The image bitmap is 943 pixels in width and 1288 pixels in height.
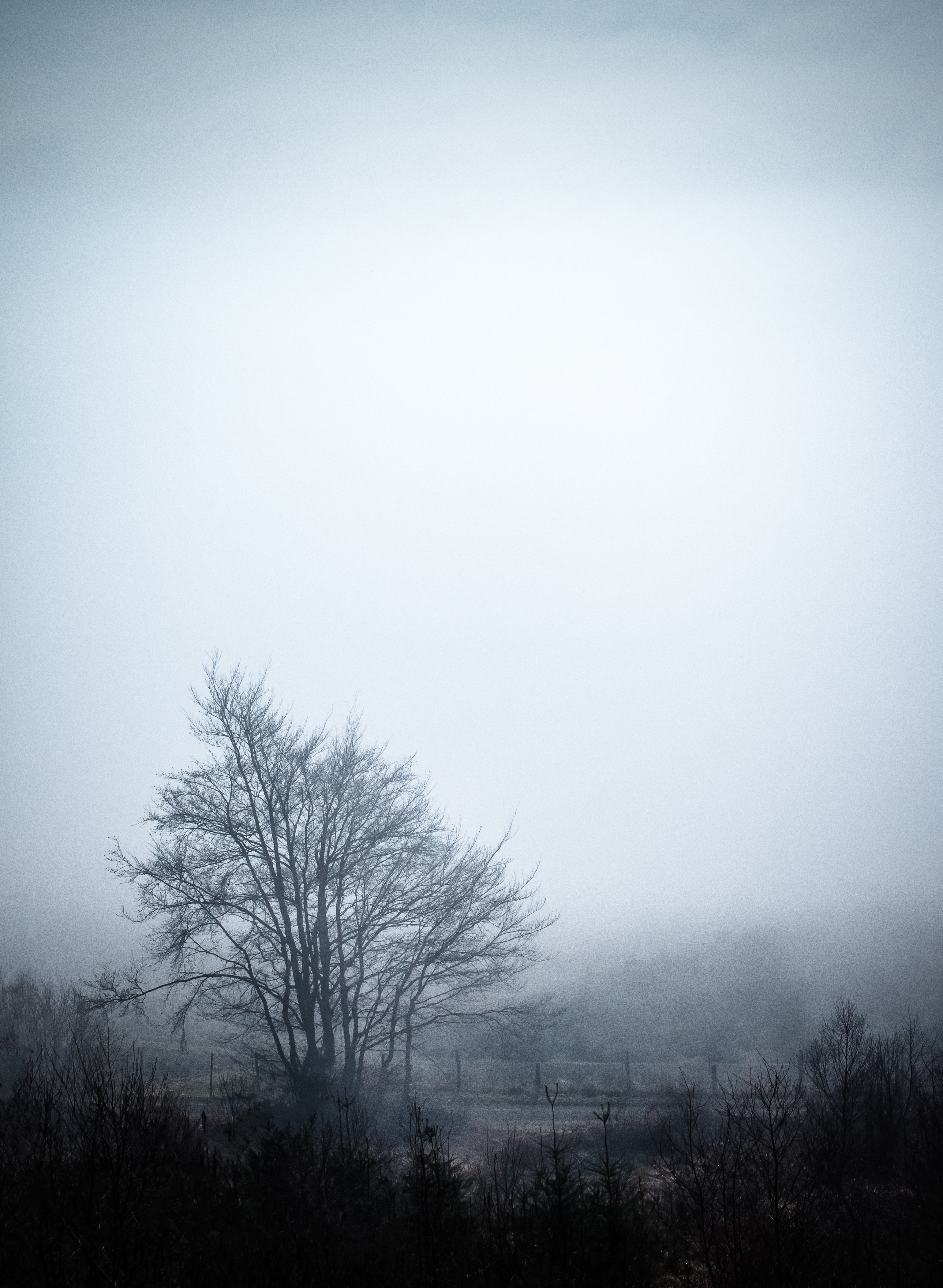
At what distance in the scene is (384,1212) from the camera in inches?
434

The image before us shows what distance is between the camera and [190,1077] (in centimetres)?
2727

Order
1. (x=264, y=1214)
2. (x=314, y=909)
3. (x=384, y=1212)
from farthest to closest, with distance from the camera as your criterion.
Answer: (x=314, y=909) → (x=384, y=1212) → (x=264, y=1214)

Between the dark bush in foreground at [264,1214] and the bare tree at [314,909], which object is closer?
the dark bush in foreground at [264,1214]

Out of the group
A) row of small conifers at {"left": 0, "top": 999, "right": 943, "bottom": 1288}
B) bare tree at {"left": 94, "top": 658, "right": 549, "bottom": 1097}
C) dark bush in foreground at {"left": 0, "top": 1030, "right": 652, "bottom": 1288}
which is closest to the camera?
dark bush in foreground at {"left": 0, "top": 1030, "right": 652, "bottom": 1288}

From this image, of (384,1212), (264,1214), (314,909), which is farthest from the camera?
(314,909)

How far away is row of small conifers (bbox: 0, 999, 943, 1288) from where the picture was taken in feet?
28.3

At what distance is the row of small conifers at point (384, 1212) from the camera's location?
8.62 meters

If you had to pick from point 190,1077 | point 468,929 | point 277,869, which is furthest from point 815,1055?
point 190,1077

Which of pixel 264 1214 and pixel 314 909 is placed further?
pixel 314 909

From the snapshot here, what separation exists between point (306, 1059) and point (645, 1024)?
3007 cm

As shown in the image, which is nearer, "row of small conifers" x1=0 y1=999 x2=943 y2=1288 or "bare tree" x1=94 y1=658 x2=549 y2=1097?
"row of small conifers" x1=0 y1=999 x2=943 y2=1288

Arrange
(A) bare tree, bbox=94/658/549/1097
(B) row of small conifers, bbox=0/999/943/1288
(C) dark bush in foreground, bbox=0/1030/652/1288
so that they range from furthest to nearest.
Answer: (A) bare tree, bbox=94/658/549/1097
(B) row of small conifers, bbox=0/999/943/1288
(C) dark bush in foreground, bbox=0/1030/652/1288

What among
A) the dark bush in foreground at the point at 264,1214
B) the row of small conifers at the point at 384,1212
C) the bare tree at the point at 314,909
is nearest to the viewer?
the dark bush in foreground at the point at 264,1214

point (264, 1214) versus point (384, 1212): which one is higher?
point (264, 1214)
